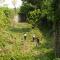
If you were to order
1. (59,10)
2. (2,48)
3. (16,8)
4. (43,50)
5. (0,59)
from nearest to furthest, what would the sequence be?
1. (59,10)
2. (0,59)
3. (2,48)
4. (43,50)
5. (16,8)

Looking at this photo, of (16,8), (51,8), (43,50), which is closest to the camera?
(51,8)

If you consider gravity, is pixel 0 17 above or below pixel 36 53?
above

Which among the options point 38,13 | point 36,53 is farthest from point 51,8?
point 38,13

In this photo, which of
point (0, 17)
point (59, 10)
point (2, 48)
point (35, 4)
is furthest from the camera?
point (35, 4)

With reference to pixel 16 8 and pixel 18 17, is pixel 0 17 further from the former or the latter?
pixel 16 8

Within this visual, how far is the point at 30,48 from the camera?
40.4 feet

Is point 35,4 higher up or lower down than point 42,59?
higher up

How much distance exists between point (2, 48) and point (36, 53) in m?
1.62

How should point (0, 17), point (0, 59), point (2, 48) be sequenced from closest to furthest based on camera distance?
point (0, 59) → point (2, 48) → point (0, 17)

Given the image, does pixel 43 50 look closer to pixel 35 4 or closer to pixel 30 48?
pixel 30 48

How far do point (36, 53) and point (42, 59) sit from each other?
1701 millimetres

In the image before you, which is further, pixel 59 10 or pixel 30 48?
pixel 30 48

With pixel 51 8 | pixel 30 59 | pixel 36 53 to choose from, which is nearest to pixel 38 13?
pixel 36 53

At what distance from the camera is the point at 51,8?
23.0ft
